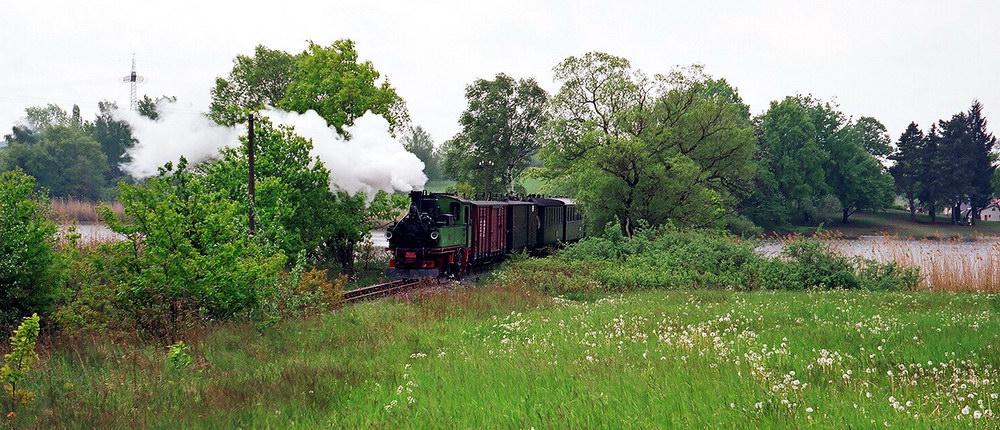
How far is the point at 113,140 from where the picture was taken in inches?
3981

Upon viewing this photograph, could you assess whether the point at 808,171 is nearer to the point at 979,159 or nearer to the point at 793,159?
the point at 793,159

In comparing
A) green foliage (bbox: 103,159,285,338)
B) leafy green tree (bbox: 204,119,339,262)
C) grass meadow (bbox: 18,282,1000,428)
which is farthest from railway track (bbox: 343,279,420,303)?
grass meadow (bbox: 18,282,1000,428)

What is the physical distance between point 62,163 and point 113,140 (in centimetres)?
1546

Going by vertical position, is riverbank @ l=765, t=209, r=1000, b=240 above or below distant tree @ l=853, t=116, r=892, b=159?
below

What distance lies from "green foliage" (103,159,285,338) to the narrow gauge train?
398 inches

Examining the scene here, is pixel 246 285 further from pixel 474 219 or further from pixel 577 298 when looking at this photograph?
pixel 474 219

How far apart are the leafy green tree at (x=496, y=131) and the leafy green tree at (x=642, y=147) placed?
40.8ft

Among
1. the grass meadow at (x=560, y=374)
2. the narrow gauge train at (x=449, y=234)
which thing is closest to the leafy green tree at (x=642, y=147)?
the narrow gauge train at (x=449, y=234)

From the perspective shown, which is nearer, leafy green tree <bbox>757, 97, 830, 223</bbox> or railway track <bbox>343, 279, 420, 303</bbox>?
railway track <bbox>343, 279, 420, 303</bbox>

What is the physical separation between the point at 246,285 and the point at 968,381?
12298 millimetres

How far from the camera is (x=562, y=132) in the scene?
146 ft

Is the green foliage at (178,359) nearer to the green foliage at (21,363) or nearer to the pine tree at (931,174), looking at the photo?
the green foliage at (21,363)

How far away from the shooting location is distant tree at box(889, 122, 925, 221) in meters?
77.3

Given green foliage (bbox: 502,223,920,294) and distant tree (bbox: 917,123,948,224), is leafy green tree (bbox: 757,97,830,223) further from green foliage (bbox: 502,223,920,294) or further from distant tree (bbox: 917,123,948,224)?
green foliage (bbox: 502,223,920,294)
